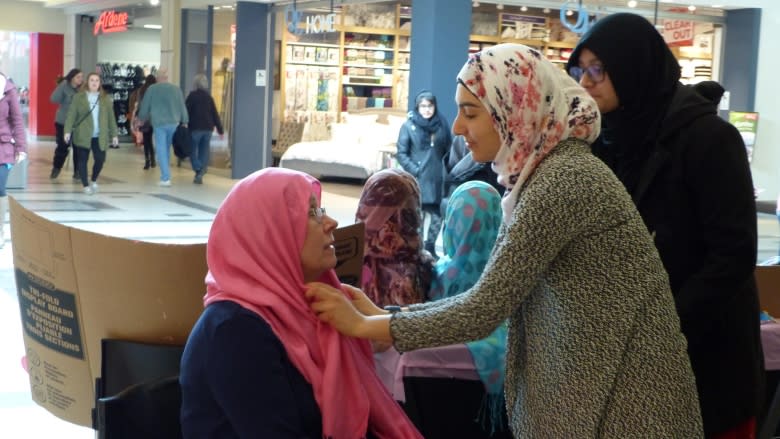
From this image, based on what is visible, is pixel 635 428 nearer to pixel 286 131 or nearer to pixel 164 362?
pixel 164 362

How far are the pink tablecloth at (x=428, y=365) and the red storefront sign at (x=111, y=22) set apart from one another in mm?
20398

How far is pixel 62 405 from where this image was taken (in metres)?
2.38

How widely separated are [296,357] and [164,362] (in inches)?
16.3

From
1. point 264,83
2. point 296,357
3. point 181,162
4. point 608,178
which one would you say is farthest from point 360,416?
point 181,162

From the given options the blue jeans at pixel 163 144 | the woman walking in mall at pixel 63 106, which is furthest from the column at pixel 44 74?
the blue jeans at pixel 163 144

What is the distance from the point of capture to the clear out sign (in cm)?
1466

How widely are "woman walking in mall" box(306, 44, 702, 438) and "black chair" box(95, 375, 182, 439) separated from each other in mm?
394

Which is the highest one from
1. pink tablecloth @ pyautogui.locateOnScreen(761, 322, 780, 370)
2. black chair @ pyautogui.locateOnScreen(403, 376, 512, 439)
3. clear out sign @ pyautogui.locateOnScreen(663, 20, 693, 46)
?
clear out sign @ pyautogui.locateOnScreen(663, 20, 693, 46)

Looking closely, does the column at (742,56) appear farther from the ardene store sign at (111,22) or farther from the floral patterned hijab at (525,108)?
the floral patterned hijab at (525,108)

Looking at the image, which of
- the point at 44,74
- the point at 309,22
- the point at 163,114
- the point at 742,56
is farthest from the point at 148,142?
the point at 44,74

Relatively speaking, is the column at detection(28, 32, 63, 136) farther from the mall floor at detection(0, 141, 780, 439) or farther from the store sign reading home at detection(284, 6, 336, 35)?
the store sign reading home at detection(284, 6, 336, 35)

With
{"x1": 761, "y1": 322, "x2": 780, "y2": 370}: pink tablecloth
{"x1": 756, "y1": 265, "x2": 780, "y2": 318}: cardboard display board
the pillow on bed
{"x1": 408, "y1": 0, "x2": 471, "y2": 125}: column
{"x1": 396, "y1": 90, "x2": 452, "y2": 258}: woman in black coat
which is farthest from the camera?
the pillow on bed

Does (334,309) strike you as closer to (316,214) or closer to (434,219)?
(316,214)

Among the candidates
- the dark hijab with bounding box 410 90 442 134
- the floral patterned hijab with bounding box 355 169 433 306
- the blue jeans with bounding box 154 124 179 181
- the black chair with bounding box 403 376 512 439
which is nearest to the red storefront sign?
the blue jeans with bounding box 154 124 179 181
